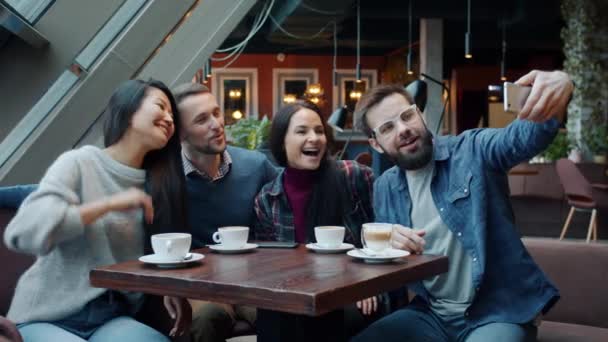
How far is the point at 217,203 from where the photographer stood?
2.50 meters

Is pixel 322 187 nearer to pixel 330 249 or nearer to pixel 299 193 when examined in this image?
pixel 299 193

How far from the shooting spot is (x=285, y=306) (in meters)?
1.39

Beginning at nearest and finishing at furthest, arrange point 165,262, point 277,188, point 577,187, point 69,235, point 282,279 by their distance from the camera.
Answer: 1. point 282,279
2. point 165,262
3. point 69,235
4. point 277,188
5. point 577,187

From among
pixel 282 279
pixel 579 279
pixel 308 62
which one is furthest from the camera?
pixel 308 62

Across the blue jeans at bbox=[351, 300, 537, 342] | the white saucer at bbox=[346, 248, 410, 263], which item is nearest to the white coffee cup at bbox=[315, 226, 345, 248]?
the white saucer at bbox=[346, 248, 410, 263]

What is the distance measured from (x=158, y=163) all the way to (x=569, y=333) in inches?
57.7

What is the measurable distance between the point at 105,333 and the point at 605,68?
871 cm

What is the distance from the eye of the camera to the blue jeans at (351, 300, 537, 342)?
76.4 inches

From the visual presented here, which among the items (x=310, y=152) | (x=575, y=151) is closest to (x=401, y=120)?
(x=310, y=152)

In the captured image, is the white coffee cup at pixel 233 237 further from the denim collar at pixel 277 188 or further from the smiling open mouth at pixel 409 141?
the smiling open mouth at pixel 409 141

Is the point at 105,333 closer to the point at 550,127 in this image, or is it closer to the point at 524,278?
the point at 524,278

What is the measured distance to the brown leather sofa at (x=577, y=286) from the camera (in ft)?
7.48

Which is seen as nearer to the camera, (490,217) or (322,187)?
(490,217)

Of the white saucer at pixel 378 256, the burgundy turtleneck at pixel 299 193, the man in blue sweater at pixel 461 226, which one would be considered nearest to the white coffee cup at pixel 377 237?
the white saucer at pixel 378 256
